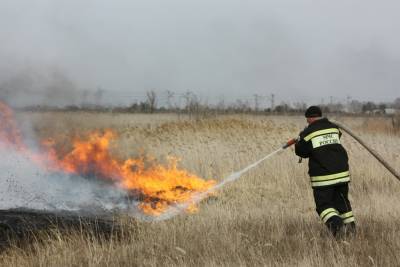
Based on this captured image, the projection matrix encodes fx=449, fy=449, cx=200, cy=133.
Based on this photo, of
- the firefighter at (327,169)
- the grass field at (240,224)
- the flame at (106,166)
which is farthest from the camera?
the flame at (106,166)

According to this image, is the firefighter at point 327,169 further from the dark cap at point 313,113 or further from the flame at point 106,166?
the flame at point 106,166

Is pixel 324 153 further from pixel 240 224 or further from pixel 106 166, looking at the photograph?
pixel 106 166

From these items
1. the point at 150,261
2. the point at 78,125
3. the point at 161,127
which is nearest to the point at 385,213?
the point at 150,261

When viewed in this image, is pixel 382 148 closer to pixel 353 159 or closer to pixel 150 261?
pixel 353 159

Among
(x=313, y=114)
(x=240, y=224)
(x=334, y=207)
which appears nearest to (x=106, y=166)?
(x=240, y=224)

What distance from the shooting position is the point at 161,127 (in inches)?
638

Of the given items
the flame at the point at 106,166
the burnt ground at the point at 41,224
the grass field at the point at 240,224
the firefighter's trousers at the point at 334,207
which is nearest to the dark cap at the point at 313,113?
the firefighter's trousers at the point at 334,207

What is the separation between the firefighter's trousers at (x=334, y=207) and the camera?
5805 mm

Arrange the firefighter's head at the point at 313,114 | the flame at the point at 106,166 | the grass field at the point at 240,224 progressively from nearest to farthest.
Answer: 1. the grass field at the point at 240,224
2. the firefighter's head at the point at 313,114
3. the flame at the point at 106,166

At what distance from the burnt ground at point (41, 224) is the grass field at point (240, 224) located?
21 cm

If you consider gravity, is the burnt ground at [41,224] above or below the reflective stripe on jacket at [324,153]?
below

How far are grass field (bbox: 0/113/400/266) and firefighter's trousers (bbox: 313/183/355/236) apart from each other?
0.63 feet

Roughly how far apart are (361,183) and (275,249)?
566 centimetres

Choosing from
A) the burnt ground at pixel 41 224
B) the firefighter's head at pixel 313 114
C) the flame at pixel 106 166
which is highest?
the firefighter's head at pixel 313 114
